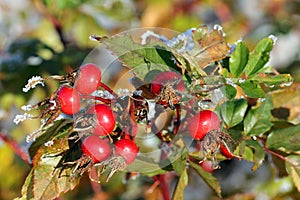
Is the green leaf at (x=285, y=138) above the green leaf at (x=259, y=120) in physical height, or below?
below

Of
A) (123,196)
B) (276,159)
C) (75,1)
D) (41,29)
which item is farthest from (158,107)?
(41,29)

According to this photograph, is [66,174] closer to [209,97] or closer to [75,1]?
[209,97]

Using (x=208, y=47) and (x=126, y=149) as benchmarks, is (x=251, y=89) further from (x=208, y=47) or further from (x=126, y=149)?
(x=126, y=149)

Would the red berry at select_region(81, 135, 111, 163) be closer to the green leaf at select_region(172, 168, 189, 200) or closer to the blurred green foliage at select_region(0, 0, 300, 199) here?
the green leaf at select_region(172, 168, 189, 200)

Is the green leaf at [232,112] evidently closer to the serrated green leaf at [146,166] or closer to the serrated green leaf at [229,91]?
the serrated green leaf at [229,91]

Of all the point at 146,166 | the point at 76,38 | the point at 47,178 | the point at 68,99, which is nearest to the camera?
the point at 68,99

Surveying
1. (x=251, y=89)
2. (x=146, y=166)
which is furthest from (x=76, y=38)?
(x=251, y=89)

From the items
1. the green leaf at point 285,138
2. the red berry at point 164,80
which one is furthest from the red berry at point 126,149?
the green leaf at point 285,138
